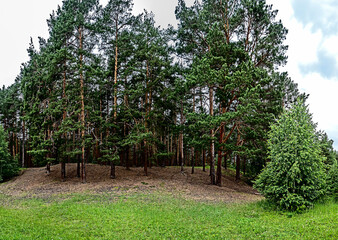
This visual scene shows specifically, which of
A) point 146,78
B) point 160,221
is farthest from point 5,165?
point 160,221

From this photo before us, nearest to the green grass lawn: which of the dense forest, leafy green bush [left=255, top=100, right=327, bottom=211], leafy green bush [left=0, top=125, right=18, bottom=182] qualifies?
leafy green bush [left=255, top=100, right=327, bottom=211]

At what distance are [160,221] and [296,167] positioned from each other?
6.54 meters

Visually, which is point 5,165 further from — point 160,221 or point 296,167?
point 296,167

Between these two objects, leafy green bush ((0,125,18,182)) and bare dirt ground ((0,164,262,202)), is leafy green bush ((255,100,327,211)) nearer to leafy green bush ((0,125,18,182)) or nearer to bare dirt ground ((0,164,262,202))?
bare dirt ground ((0,164,262,202))

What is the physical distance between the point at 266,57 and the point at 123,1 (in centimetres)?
1371

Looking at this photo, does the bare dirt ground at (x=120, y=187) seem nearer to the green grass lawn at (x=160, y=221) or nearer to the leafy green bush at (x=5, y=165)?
→ the green grass lawn at (x=160, y=221)

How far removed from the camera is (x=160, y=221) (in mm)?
9930

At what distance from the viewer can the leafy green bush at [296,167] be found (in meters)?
10.8

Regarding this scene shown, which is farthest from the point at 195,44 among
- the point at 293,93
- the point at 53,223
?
the point at 53,223

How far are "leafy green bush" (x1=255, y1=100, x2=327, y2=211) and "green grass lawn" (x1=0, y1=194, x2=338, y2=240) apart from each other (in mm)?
637

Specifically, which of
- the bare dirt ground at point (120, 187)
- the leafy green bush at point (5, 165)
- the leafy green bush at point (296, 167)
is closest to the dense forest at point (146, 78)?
the bare dirt ground at point (120, 187)

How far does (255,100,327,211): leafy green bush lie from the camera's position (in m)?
10.8

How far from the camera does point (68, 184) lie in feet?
62.0

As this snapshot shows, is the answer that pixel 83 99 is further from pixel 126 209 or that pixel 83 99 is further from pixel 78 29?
pixel 126 209
